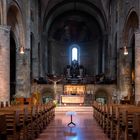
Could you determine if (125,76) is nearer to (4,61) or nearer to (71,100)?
(71,100)

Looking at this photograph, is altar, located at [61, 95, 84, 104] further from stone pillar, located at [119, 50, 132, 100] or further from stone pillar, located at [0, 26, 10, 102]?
stone pillar, located at [0, 26, 10, 102]

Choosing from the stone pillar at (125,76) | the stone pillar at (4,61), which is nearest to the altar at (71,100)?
the stone pillar at (125,76)

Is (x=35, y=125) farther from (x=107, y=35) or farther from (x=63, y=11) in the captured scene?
(x=63, y=11)

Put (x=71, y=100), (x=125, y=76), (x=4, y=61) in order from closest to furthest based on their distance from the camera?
(x=4, y=61), (x=125, y=76), (x=71, y=100)

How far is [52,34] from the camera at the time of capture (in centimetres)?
4756

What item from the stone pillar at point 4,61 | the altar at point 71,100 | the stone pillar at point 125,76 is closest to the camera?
the stone pillar at point 4,61

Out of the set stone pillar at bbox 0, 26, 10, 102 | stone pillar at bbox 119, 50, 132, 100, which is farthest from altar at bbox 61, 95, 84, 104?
stone pillar at bbox 0, 26, 10, 102

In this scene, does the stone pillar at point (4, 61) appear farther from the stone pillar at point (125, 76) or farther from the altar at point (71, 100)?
the stone pillar at point (125, 76)

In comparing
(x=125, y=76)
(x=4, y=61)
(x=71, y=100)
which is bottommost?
(x=71, y=100)

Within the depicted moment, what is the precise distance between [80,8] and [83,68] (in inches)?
334

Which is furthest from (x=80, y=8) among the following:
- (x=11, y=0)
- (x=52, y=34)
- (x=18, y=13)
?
(x=11, y=0)

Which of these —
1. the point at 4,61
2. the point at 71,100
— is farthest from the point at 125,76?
the point at 4,61

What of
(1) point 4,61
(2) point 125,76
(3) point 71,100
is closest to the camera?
(1) point 4,61

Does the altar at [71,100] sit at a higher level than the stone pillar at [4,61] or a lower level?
lower
